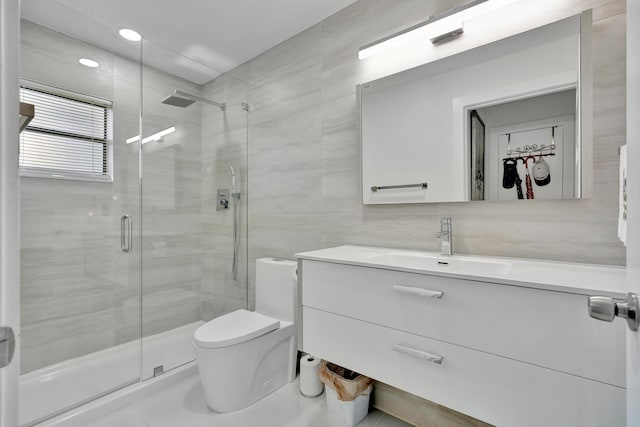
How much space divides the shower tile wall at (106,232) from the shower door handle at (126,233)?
3 cm

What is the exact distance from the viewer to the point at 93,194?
81.2 inches

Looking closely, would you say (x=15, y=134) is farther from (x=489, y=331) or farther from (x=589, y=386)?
(x=589, y=386)

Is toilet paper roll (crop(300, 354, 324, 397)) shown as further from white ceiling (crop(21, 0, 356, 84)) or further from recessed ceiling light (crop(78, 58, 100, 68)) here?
recessed ceiling light (crop(78, 58, 100, 68))

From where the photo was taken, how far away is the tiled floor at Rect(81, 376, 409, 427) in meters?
1.58

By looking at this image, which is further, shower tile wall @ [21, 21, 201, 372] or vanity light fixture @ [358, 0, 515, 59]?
shower tile wall @ [21, 21, 201, 372]

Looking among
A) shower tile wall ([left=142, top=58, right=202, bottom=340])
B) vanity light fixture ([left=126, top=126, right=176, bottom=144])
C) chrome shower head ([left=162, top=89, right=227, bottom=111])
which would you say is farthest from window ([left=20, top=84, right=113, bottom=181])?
chrome shower head ([left=162, top=89, right=227, bottom=111])

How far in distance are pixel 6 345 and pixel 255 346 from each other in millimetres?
1436

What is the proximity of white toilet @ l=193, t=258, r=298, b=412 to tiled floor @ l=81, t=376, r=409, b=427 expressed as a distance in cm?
6

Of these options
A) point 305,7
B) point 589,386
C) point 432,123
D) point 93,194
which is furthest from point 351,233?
point 93,194

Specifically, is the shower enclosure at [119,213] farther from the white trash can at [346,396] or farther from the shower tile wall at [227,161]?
the white trash can at [346,396]

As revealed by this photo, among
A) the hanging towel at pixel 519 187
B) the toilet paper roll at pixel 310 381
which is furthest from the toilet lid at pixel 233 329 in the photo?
the hanging towel at pixel 519 187

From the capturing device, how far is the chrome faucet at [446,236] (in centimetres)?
143

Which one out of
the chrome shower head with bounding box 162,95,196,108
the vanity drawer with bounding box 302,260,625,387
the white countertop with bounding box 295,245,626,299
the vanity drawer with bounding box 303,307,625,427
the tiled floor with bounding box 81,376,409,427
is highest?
the chrome shower head with bounding box 162,95,196,108

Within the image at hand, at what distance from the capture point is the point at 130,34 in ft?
6.70
